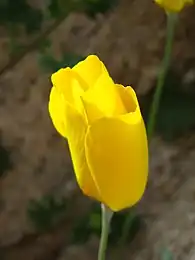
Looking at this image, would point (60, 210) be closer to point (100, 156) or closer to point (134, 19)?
point (134, 19)

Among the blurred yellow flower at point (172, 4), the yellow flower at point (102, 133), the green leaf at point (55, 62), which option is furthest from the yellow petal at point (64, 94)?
the green leaf at point (55, 62)

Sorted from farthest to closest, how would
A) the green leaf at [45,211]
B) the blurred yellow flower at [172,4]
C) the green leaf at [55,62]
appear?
the green leaf at [45,211] < the green leaf at [55,62] < the blurred yellow flower at [172,4]

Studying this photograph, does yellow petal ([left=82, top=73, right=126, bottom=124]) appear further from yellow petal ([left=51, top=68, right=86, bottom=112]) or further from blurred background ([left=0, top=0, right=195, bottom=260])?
blurred background ([left=0, top=0, right=195, bottom=260])

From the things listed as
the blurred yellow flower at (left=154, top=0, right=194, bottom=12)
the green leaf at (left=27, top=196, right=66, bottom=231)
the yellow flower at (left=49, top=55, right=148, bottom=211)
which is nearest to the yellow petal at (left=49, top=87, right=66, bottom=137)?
the yellow flower at (left=49, top=55, right=148, bottom=211)

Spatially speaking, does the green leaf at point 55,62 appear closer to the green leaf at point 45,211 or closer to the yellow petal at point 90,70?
the green leaf at point 45,211

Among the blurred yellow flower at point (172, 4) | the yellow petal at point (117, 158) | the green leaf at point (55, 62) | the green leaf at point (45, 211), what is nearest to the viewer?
the yellow petal at point (117, 158)

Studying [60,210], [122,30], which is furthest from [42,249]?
[122,30]

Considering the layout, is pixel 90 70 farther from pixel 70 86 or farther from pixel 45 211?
pixel 45 211
